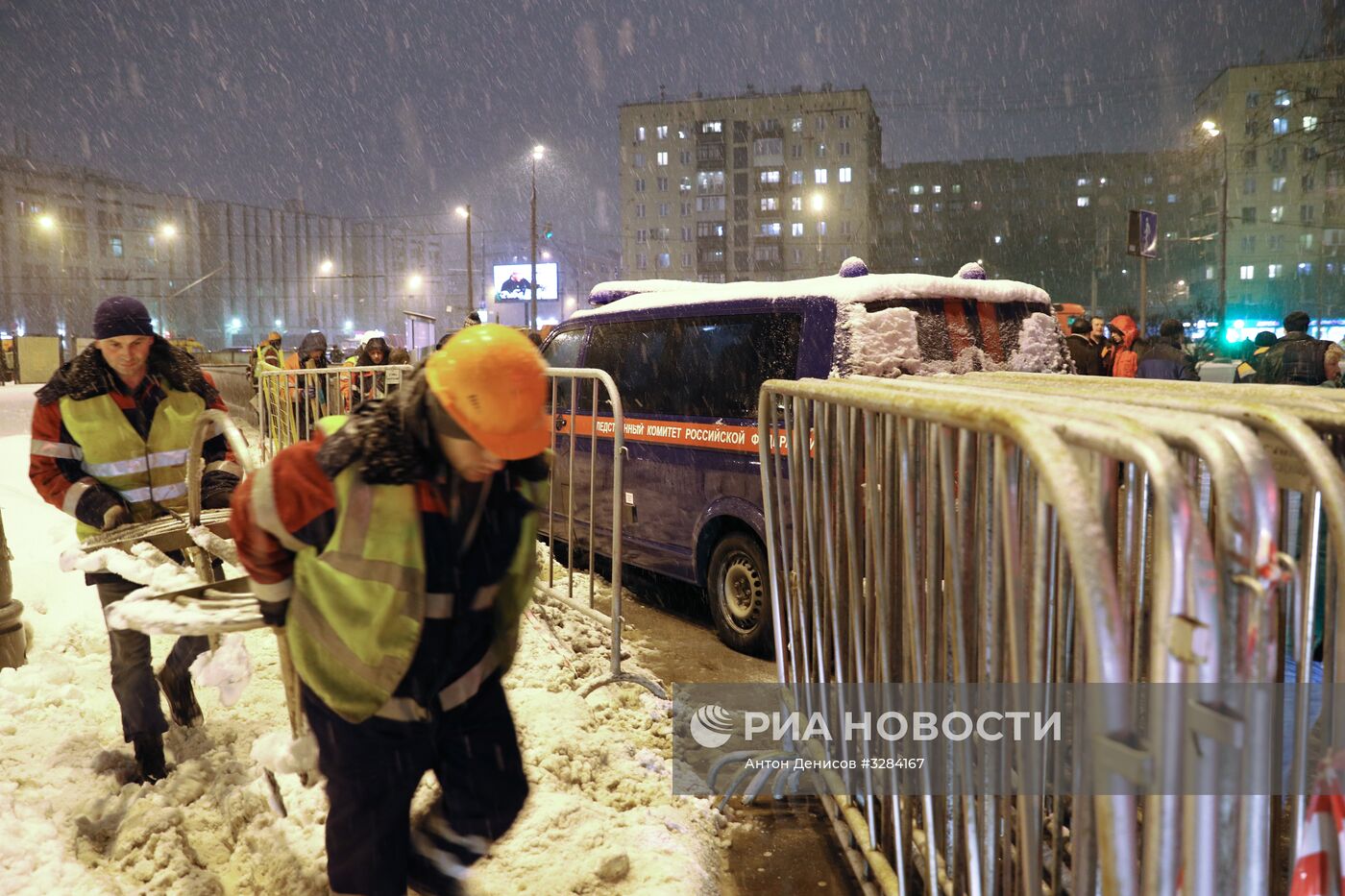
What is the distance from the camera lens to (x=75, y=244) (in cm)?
7912

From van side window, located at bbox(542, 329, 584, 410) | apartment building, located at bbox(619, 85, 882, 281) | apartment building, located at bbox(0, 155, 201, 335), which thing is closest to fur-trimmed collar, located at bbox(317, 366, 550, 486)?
van side window, located at bbox(542, 329, 584, 410)

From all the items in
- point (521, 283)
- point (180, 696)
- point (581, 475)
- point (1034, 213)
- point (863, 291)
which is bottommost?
point (180, 696)

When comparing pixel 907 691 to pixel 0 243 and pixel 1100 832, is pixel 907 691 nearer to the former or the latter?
pixel 1100 832

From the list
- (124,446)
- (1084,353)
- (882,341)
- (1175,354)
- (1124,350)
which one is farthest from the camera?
(1124,350)

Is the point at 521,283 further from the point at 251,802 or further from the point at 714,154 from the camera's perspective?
the point at 251,802

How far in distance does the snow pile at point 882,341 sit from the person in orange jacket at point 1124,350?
5.52 m

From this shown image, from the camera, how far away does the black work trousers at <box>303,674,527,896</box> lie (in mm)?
2303

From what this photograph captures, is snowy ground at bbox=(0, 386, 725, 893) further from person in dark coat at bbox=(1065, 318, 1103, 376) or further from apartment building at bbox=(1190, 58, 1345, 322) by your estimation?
apartment building at bbox=(1190, 58, 1345, 322)

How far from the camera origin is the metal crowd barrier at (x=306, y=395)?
8.38 meters

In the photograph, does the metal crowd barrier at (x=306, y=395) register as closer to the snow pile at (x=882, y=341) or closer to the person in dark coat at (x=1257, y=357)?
the snow pile at (x=882, y=341)

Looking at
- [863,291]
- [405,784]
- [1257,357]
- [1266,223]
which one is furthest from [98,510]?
[1266,223]

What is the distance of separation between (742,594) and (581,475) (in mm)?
1506

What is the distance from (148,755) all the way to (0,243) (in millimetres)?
87065

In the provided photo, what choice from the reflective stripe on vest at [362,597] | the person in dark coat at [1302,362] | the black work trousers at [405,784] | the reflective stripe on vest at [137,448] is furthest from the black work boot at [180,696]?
the person in dark coat at [1302,362]
